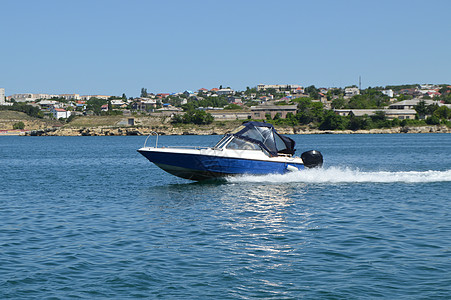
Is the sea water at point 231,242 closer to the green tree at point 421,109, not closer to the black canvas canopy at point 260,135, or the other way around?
the black canvas canopy at point 260,135

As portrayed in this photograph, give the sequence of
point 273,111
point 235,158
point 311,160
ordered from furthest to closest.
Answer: point 273,111
point 311,160
point 235,158

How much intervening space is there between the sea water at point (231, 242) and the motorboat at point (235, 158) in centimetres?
83

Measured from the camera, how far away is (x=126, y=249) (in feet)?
50.4

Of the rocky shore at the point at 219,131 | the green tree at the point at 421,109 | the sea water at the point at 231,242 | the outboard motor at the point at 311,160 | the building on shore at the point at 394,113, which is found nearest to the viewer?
the sea water at the point at 231,242

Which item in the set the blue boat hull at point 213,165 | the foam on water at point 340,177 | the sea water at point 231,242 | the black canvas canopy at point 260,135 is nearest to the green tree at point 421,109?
the foam on water at point 340,177

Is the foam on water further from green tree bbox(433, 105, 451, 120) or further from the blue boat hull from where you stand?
green tree bbox(433, 105, 451, 120)

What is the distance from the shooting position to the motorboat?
1157 inches

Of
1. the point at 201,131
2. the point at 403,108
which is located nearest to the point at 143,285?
the point at 201,131

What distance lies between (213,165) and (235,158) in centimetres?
Answer: 119

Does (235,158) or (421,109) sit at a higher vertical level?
(421,109)

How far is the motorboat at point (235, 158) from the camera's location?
2939 cm

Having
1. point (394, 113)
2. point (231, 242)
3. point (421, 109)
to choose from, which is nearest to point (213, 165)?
point (231, 242)

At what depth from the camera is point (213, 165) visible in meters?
29.5

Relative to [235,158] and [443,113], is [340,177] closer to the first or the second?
[235,158]
